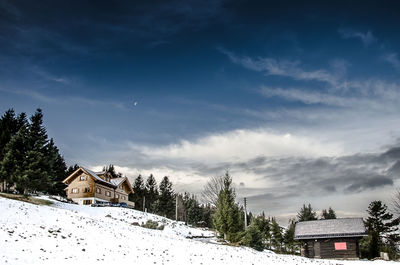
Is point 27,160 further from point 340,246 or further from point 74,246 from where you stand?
point 340,246

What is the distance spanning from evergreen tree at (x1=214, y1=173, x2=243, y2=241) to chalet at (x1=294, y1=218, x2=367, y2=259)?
13844 mm

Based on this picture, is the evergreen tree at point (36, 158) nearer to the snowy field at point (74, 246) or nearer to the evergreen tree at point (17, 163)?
the evergreen tree at point (17, 163)

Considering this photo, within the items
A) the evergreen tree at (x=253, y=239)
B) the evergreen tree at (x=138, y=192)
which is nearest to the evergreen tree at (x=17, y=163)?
the evergreen tree at (x=253, y=239)

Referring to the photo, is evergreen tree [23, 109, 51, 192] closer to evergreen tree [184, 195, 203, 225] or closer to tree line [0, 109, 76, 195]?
tree line [0, 109, 76, 195]

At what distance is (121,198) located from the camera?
73.6m

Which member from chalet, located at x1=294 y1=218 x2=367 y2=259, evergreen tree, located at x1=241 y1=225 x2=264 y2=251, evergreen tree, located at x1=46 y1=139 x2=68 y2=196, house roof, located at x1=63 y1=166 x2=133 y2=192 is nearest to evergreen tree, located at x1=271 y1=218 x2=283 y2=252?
chalet, located at x1=294 y1=218 x2=367 y2=259

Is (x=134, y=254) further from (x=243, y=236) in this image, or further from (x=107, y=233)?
(x=243, y=236)

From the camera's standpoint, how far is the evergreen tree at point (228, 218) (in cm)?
3600

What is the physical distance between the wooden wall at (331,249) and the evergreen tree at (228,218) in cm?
1415

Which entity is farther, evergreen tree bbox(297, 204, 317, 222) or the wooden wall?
evergreen tree bbox(297, 204, 317, 222)

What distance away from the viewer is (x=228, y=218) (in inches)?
1423

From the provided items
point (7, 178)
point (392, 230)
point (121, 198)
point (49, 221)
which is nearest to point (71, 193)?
point (121, 198)

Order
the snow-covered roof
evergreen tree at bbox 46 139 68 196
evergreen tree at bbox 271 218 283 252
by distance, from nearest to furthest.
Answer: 1. evergreen tree at bbox 271 218 283 252
2. evergreen tree at bbox 46 139 68 196
3. the snow-covered roof

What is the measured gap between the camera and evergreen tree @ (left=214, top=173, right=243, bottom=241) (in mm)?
36000
